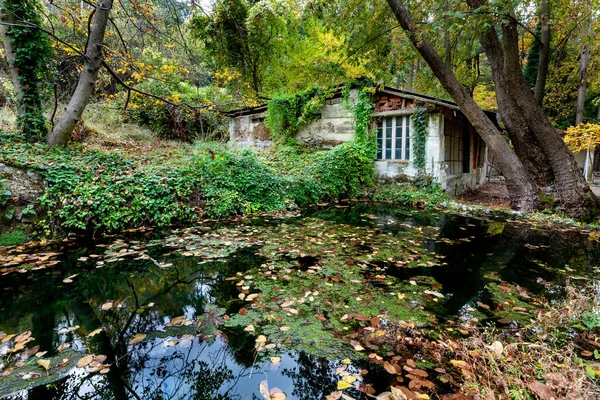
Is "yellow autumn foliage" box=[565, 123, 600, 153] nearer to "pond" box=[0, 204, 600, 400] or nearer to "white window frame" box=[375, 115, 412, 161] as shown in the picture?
"white window frame" box=[375, 115, 412, 161]

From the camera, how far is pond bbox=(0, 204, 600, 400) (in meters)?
1.96

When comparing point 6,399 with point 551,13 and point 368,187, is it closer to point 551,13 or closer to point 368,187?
point 368,187

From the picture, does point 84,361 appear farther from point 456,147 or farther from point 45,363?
point 456,147

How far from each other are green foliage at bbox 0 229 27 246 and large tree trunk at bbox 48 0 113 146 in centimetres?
283

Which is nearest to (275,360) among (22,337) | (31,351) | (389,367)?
(389,367)

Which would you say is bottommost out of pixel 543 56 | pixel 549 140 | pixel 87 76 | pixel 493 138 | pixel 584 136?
pixel 549 140

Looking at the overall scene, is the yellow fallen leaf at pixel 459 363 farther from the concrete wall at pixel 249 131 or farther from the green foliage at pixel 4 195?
the concrete wall at pixel 249 131

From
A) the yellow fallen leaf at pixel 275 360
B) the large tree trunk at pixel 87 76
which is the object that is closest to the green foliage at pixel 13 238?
the large tree trunk at pixel 87 76

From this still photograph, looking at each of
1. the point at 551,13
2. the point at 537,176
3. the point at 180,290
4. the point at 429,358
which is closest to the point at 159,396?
the point at 180,290

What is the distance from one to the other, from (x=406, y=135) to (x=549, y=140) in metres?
4.03

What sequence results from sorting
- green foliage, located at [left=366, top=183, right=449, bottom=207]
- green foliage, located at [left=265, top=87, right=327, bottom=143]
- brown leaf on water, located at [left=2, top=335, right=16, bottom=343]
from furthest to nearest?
green foliage, located at [left=265, top=87, right=327, bottom=143], green foliage, located at [left=366, top=183, right=449, bottom=207], brown leaf on water, located at [left=2, top=335, right=16, bottom=343]

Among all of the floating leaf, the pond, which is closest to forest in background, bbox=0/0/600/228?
the pond

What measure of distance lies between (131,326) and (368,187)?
28.5 feet

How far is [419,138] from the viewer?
9656 millimetres
